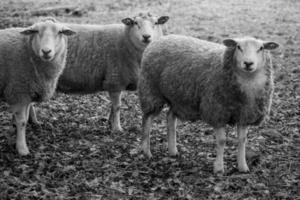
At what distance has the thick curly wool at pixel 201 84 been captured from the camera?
7.02 metres

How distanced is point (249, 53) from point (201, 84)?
892mm

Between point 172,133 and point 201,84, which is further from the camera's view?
point 172,133

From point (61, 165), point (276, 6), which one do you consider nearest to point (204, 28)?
point (276, 6)

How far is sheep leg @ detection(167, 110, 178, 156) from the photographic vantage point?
8086mm

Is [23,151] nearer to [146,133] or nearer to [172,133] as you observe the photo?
[146,133]

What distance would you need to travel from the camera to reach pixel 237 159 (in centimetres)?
739

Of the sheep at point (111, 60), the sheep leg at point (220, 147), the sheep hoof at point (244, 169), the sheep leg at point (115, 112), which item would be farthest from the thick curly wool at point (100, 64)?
the sheep hoof at point (244, 169)

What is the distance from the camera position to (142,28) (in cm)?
923

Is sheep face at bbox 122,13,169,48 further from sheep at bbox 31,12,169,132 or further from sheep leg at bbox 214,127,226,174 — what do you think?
sheep leg at bbox 214,127,226,174

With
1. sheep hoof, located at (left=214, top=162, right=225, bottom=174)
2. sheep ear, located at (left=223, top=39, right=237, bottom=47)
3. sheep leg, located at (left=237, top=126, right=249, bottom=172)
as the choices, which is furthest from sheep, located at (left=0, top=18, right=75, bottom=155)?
sheep leg, located at (left=237, top=126, right=249, bottom=172)

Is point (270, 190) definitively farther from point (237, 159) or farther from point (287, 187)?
point (237, 159)

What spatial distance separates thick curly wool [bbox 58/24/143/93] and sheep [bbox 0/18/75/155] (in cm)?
146

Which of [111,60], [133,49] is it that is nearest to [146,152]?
[111,60]

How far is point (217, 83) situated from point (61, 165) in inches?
98.4
